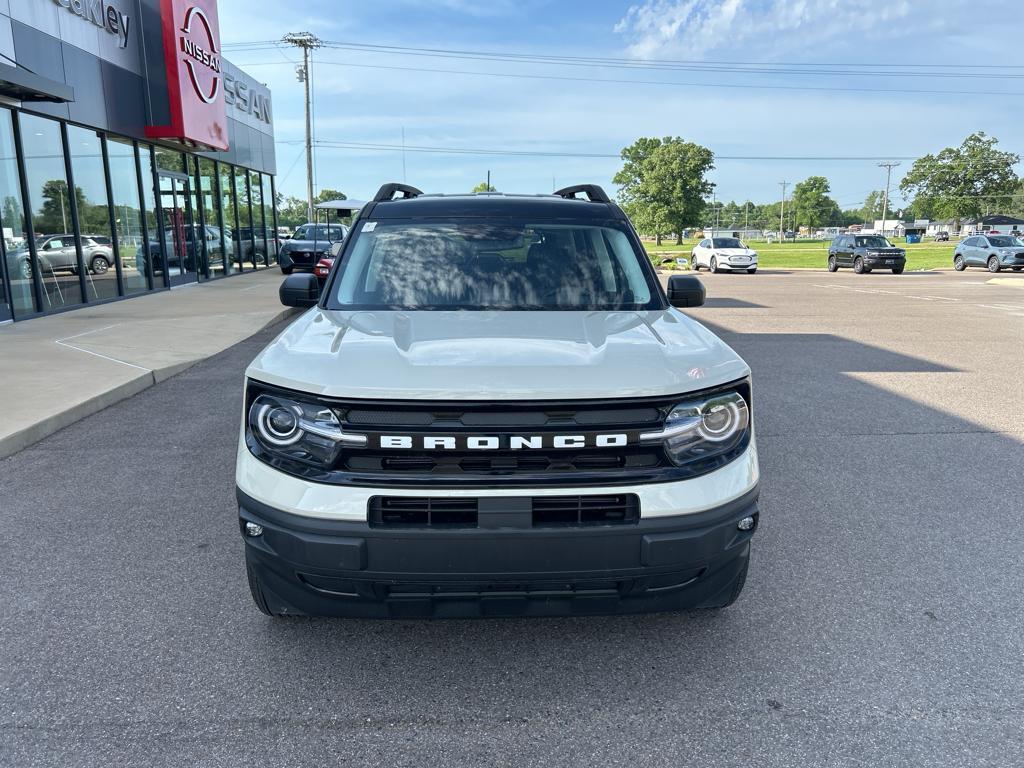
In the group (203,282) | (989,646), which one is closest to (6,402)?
(989,646)

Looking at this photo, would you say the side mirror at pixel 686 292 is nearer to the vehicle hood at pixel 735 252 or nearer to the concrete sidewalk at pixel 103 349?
the concrete sidewalk at pixel 103 349

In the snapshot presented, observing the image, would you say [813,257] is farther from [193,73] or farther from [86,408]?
[86,408]

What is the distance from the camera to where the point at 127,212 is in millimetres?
16141

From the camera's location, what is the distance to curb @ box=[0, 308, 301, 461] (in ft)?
18.2

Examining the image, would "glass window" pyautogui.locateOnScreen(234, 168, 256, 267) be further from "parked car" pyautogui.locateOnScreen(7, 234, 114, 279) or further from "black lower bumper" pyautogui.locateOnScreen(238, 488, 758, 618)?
"black lower bumper" pyautogui.locateOnScreen(238, 488, 758, 618)

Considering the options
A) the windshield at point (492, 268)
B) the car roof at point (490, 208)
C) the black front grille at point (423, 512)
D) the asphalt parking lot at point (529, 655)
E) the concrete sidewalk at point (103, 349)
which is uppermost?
the car roof at point (490, 208)

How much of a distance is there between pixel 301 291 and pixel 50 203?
475 inches

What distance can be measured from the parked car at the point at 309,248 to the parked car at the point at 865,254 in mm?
23467

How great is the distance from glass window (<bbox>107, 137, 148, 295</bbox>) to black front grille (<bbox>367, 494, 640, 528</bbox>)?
15793 millimetres

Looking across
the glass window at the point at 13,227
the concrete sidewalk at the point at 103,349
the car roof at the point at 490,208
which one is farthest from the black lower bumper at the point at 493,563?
the glass window at the point at 13,227

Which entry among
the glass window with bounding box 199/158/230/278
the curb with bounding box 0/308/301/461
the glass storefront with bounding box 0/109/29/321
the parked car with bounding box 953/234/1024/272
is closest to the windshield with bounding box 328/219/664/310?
the curb with bounding box 0/308/301/461

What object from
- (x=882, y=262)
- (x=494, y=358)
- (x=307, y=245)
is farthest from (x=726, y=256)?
(x=494, y=358)

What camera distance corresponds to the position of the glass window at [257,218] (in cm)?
2569

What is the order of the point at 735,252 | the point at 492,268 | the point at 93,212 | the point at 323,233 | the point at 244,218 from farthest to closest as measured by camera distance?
1. the point at 735,252
2. the point at 244,218
3. the point at 323,233
4. the point at 93,212
5. the point at 492,268
